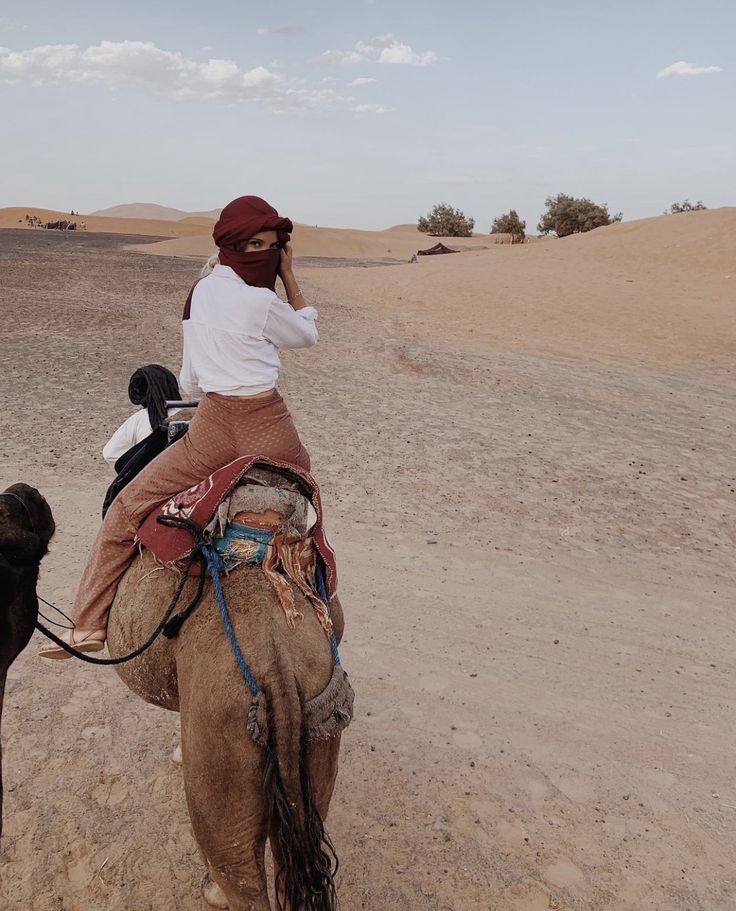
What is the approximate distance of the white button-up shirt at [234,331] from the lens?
3170 millimetres

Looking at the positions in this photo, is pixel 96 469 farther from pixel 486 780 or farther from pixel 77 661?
pixel 486 780

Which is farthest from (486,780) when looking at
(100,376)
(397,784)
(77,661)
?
(100,376)

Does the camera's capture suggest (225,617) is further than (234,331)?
No

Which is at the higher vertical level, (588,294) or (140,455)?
(588,294)

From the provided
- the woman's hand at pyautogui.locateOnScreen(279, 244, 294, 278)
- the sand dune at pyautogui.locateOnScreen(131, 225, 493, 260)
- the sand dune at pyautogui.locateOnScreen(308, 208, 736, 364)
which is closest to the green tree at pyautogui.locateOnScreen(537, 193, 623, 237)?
the sand dune at pyautogui.locateOnScreen(131, 225, 493, 260)

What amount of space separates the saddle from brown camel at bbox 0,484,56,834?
47 centimetres

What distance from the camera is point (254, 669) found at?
2609mm

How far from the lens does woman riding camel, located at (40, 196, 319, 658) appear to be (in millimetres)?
3182

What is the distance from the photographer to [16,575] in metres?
2.86

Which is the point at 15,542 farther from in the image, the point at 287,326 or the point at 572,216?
the point at 572,216

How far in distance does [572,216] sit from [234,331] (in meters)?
58.3

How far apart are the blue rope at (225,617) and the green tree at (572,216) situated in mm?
57247

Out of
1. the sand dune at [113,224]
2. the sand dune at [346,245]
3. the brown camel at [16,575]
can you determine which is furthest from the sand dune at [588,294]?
the sand dune at [113,224]

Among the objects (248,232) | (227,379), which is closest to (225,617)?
(227,379)
